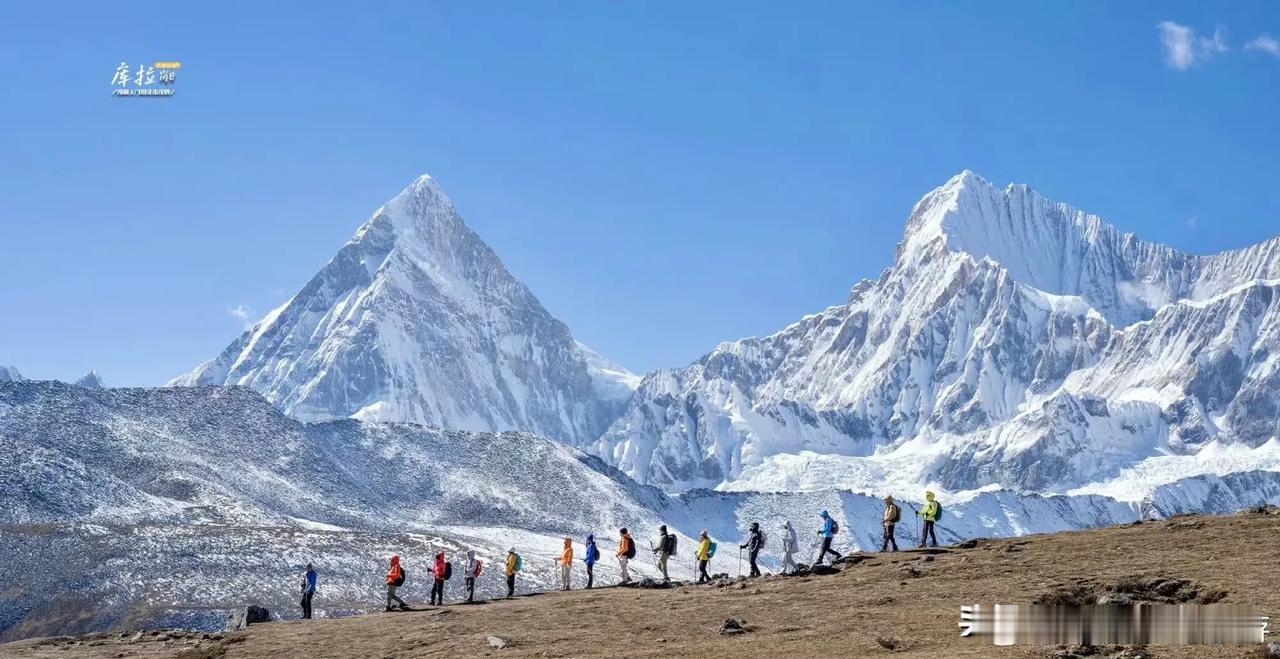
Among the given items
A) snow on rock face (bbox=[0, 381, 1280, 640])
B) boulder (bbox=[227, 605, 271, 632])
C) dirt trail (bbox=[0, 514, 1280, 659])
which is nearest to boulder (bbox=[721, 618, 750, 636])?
dirt trail (bbox=[0, 514, 1280, 659])

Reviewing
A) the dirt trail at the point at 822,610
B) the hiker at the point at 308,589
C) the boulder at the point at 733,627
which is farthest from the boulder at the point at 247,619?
the boulder at the point at 733,627

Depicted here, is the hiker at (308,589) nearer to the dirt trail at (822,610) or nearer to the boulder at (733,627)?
the dirt trail at (822,610)

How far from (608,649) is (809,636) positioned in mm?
5209

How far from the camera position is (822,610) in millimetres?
39531

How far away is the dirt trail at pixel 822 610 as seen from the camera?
115 feet

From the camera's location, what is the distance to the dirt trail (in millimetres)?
35031

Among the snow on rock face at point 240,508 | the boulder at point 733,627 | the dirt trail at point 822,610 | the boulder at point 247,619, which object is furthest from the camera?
the snow on rock face at point 240,508

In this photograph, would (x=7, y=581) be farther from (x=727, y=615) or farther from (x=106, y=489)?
(x=727, y=615)

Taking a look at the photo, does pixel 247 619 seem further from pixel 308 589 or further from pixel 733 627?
pixel 733 627

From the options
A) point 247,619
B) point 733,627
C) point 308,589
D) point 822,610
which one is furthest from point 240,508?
point 733,627

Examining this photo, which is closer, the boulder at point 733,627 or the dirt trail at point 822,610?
the dirt trail at point 822,610

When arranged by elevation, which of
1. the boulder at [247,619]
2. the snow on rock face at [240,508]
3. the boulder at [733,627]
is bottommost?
the boulder at [247,619]

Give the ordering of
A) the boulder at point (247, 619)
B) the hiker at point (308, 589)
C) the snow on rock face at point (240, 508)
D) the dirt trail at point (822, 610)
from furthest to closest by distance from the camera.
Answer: the snow on rock face at point (240, 508) → the hiker at point (308, 589) → the boulder at point (247, 619) → the dirt trail at point (822, 610)

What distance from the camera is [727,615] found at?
1601 inches
